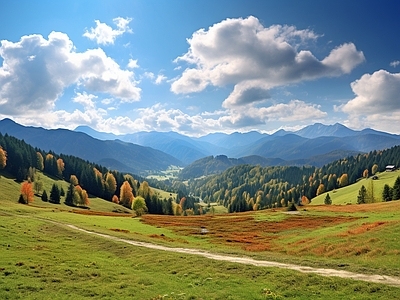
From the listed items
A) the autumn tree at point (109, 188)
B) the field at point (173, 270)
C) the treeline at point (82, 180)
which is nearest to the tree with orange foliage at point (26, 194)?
the treeline at point (82, 180)

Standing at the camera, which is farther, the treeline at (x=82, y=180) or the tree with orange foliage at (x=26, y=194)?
the treeline at (x=82, y=180)

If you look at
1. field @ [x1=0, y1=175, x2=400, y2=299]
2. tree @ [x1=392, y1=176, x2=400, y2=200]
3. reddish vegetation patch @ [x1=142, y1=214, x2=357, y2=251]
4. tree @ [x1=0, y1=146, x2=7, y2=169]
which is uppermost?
tree @ [x1=0, y1=146, x2=7, y2=169]

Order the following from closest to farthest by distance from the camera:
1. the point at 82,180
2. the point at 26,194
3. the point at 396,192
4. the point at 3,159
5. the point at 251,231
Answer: the point at 251,231, the point at 26,194, the point at 396,192, the point at 3,159, the point at 82,180

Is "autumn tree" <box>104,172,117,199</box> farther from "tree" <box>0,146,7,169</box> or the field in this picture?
the field

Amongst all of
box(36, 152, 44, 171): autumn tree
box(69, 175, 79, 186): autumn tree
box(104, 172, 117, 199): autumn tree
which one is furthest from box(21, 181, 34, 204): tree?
box(36, 152, 44, 171): autumn tree

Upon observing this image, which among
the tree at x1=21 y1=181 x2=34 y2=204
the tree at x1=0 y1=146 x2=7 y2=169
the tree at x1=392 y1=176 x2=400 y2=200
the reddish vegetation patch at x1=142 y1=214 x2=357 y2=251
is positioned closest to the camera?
the reddish vegetation patch at x1=142 y1=214 x2=357 y2=251

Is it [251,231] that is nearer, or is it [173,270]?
[173,270]

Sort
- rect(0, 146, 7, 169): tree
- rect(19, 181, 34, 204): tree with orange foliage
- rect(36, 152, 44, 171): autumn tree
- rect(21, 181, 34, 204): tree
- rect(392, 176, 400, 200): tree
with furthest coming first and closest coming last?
rect(36, 152, 44, 171): autumn tree → rect(0, 146, 7, 169): tree → rect(392, 176, 400, 200): tree → rect(21, 181, 34, 204): tree → rect(19, 181, 34, 204): tree with orange foliage

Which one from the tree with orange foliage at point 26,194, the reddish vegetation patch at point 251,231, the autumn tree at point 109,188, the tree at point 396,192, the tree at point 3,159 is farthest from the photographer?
the autumn tree at point 109,188

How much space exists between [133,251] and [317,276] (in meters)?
23.0

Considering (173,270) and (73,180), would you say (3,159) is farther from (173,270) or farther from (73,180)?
(173,270)

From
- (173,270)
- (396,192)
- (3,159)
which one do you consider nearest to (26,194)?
(3,159)

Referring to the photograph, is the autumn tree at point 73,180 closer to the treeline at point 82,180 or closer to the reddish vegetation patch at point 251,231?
the treeline at point 82,180

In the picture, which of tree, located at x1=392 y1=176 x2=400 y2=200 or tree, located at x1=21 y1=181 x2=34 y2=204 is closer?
tree, located at x1=21 y1=181 x2=34 y2=204
